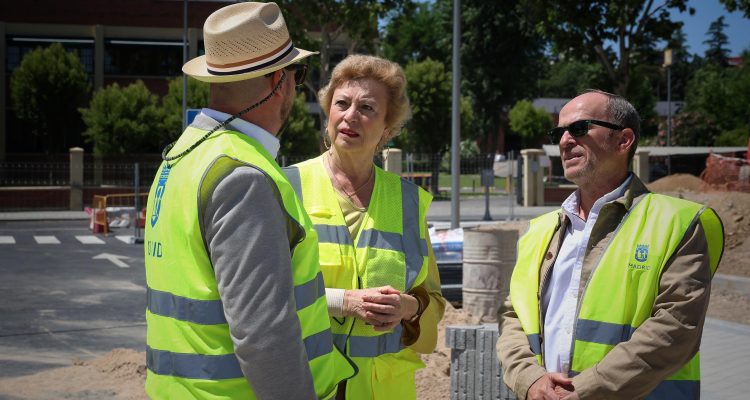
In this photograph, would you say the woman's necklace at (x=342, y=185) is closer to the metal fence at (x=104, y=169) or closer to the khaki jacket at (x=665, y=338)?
the khaki jacket at (x=665, y=338)

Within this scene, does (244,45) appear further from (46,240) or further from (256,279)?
(46,240)

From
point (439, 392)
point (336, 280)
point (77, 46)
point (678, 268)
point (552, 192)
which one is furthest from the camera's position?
point (77, 46)

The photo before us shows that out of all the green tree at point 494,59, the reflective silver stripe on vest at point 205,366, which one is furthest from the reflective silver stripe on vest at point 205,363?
the green tree at point 494,59

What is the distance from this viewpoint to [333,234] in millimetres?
3561

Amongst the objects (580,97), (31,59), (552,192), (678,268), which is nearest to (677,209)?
(678,268)

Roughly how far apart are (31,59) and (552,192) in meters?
24.0

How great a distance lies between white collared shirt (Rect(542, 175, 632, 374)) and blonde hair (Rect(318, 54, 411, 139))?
2.86ft

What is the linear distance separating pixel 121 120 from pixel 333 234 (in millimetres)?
37861

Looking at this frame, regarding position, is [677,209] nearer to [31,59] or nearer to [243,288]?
[243,288]

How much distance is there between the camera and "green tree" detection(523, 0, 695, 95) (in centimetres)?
2408

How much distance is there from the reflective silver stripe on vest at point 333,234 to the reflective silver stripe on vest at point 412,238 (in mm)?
257

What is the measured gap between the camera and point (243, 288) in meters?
2.38

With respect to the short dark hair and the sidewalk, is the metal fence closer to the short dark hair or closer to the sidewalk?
the sidewalk

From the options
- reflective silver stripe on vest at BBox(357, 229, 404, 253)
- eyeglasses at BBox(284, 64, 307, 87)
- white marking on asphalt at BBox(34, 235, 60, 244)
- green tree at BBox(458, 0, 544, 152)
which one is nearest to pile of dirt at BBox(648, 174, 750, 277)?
reflective silver stripe on vest at BBox(357, 229, 404, 253)
